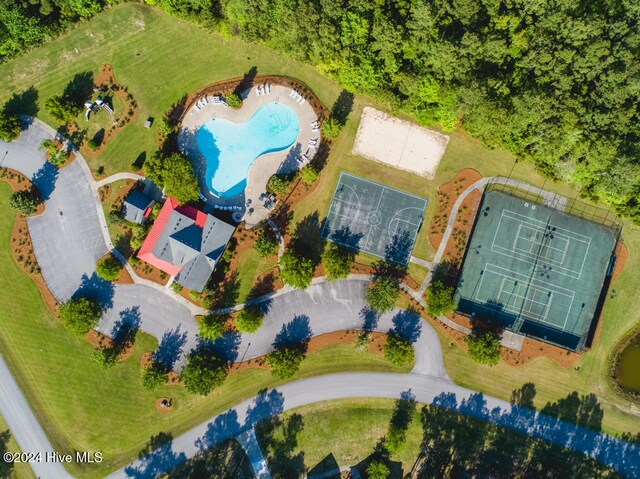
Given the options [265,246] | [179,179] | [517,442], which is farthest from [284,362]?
[517,442]

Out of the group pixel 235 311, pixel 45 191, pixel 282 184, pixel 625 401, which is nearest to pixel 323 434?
pixel 235 311

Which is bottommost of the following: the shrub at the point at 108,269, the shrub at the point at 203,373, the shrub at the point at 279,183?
the shrub at the point at 203,373

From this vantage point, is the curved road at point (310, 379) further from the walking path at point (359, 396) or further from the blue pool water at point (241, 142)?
the blue pool water at point (241, 142)

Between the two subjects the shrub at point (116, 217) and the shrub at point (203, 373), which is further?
the shrub at point (116, 217)

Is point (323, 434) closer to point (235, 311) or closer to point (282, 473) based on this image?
point (282, 473)

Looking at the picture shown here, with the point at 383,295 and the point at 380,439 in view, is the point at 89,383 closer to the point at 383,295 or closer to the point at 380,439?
the point at 380,439

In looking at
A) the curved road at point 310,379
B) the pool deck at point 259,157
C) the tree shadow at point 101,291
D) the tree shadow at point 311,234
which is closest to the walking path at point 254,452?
the curved road at point 310,379
